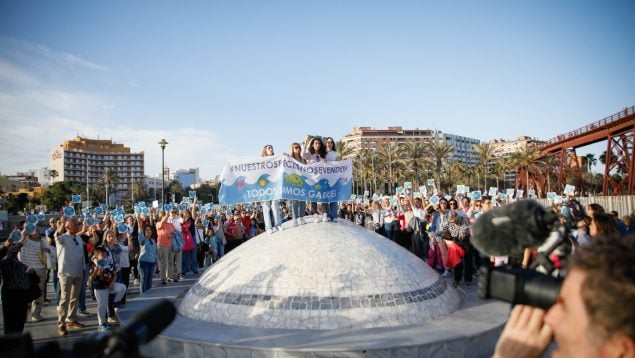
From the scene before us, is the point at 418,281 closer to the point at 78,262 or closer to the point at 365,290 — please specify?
the point at 365,290

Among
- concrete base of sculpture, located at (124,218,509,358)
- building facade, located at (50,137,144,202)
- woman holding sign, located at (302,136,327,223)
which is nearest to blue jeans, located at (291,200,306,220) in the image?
woman holding sign, located at (302,136,327,223)

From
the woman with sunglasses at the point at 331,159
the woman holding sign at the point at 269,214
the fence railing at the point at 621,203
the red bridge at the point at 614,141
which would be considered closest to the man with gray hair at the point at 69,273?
the woman holding sign at the point at 269,214

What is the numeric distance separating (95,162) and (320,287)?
18550 centimetres

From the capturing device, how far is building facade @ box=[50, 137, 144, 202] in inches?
6348

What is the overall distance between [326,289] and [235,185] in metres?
4.30

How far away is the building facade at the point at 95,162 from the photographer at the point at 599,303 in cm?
17363

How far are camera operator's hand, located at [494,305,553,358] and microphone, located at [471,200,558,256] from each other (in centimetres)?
26

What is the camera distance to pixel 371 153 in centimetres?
8262

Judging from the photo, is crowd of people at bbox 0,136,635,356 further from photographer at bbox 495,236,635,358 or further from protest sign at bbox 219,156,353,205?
photographer at bbox 495,236,635,358

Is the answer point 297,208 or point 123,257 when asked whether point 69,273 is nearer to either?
point 123,257

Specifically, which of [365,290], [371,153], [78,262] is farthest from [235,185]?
[371,153]

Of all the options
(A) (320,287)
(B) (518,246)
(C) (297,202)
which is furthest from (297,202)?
(B) (518,246)

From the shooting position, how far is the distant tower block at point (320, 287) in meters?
7.25

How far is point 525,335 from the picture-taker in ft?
5.85
